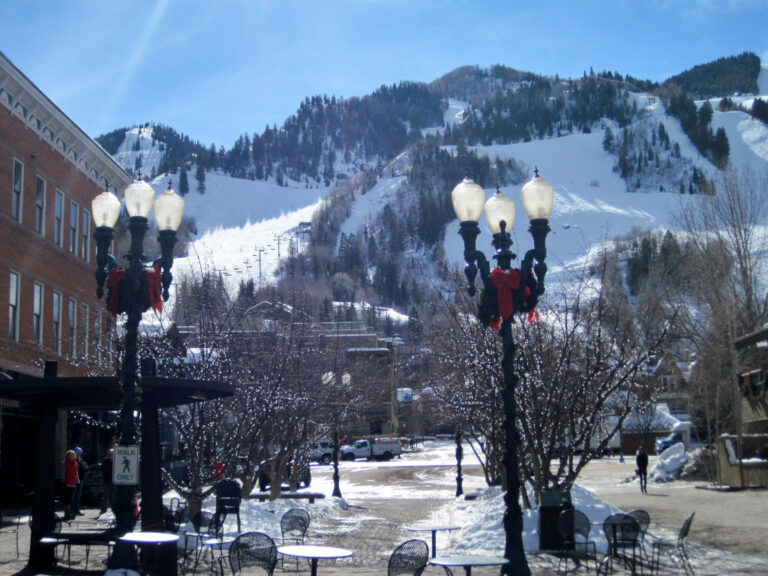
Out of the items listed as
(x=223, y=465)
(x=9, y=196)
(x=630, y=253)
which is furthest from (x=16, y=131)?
(x=630, y=253)

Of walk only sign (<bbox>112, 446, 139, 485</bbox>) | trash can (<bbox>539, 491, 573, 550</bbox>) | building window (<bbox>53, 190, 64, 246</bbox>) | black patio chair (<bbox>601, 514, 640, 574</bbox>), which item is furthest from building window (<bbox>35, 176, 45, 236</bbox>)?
black patio chair (<bbox>601, 514, 640, 574</bbox>)

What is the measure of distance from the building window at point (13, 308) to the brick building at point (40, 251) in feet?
0.09

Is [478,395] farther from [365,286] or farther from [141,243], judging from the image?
[365,286]

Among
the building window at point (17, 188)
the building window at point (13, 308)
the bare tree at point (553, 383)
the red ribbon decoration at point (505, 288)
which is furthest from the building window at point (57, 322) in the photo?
the red ribbon decoration at point (505, 288)

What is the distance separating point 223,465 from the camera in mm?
18156

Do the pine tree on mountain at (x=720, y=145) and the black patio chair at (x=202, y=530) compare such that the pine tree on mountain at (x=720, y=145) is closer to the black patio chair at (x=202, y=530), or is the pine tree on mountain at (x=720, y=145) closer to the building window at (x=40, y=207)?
the building window at (x=40, y=207)

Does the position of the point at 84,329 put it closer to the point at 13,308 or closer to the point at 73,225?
the point at 13,308

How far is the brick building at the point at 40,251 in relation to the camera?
973 inches

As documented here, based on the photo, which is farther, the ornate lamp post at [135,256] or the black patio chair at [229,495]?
the black patio chair at [229,495]

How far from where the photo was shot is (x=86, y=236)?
31422 mm

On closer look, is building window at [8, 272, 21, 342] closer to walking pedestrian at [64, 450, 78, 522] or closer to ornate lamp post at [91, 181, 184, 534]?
walking pedestrian at [64, 450, 78, 522]

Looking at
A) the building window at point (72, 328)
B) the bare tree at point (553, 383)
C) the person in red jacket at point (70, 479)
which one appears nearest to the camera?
the bare tree at point (553, 383)

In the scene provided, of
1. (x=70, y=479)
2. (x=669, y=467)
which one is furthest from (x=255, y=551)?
(x=669, y=467)

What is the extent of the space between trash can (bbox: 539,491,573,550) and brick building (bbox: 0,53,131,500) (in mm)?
11832
